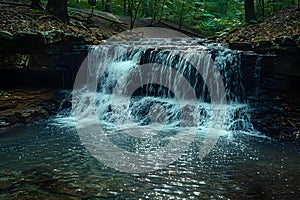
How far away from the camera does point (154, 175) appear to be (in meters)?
4.14

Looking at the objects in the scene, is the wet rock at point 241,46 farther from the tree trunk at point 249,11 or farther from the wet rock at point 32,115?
the wet rock at point 32,115

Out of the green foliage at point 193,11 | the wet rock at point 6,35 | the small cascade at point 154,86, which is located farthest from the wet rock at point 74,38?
the green foliage at point 193,11

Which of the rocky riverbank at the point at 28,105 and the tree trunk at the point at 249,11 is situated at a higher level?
the tree trunk at the point at 249,11

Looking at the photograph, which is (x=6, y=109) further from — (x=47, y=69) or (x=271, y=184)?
(x=271, y=184)

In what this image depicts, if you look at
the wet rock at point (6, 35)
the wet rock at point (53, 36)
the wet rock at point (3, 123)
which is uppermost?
the wet rock at point (53, 36)

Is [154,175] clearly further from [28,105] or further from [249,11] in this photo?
[249,11]

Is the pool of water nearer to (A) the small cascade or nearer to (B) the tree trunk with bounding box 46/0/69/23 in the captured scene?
(A) the small cascade

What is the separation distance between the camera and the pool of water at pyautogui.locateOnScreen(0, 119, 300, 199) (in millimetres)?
3531

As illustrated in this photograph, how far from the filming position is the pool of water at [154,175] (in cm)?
353

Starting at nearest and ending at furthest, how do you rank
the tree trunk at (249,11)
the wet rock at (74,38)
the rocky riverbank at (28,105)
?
the rocky riverbank at (28,105) < the wet rock at (74,38) < the tree trunk at (249,11)

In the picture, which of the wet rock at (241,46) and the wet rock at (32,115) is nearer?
the wet rock at (32,115)

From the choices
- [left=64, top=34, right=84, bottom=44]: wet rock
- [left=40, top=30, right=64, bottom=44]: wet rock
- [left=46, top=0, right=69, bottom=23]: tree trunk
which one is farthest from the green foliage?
[left=40, top=30, right=64, bottom=44]: wet rock

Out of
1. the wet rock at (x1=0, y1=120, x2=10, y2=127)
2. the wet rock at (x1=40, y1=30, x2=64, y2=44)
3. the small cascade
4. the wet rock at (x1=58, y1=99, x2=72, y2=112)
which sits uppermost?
the wet rock at (x1=40, y1=30, x2=64, y2=44)

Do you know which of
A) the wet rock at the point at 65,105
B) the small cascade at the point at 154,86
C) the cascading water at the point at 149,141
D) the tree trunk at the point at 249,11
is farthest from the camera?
the tree trunk at the point at 249,11
